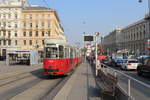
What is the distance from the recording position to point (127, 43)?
137 m

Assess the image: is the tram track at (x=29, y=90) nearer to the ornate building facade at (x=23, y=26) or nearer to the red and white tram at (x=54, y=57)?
the red and white tram at (x=54, y=57)

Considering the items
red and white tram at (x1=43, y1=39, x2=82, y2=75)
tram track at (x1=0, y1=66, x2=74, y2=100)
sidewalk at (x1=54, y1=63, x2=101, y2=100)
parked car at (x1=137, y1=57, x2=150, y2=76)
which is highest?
red and white tram at (x1=43, y1=39, x2=82, y2=75)

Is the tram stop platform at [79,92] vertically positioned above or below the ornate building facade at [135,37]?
below

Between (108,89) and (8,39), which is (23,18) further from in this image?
(108,89)

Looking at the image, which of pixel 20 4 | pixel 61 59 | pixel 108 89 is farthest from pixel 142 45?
pixel 108 89

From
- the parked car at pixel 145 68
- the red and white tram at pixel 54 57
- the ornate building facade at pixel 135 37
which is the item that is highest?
the ornate building facade at pixel 135 37

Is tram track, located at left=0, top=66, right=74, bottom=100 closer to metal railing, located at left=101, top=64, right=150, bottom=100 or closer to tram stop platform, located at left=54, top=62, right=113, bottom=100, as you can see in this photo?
tram stop platform, located at left=54, top=62, right=113, bottom=100

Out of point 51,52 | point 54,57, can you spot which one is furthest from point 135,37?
point 54,57

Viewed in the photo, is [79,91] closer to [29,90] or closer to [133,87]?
[29,90]

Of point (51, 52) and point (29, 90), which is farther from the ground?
point (51, 52)

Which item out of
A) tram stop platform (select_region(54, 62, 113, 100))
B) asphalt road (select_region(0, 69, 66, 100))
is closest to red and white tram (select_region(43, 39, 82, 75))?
asphalt road (select_region(0, 69, 66, 100))

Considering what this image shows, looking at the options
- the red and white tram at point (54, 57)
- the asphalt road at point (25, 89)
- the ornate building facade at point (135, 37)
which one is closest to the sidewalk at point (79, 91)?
the asphalt road at point (25, 89)

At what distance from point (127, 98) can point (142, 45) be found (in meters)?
106

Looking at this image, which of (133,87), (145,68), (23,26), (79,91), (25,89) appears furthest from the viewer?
(23,26)
